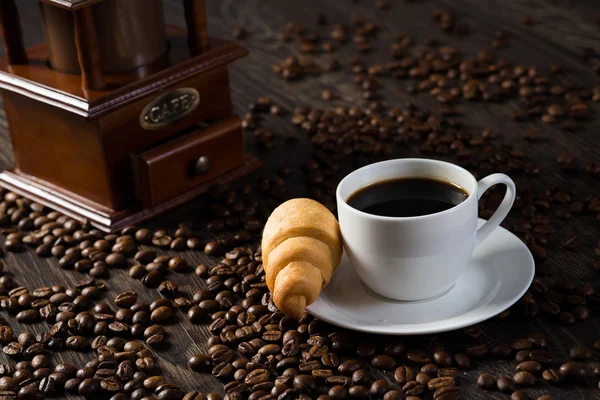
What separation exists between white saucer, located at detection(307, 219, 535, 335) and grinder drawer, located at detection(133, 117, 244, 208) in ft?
1.67

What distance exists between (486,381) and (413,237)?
0.85 feet

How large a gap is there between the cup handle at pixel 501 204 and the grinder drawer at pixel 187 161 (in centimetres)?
70

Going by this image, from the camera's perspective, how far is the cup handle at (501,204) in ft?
5.06

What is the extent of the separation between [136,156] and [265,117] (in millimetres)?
579

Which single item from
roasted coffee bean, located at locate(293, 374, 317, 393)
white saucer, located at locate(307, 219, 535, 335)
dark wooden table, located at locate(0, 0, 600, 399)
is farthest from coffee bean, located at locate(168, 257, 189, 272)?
roasted coffee bean, located at locate(293, 374, 317, 393)

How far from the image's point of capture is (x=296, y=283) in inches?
57.4

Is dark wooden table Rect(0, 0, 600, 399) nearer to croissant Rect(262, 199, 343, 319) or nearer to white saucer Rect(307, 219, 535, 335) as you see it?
white saucer Rect(307, 219, 535, 335)

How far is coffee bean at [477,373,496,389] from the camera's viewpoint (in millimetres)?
Result: 1419

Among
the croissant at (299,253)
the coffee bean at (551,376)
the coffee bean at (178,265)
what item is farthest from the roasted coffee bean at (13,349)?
the coffee bean at (551,376)

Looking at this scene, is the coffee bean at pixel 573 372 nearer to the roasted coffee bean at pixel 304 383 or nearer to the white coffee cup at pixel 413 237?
the white coffee cup at pixel 413 237

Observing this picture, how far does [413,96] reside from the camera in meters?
2.46

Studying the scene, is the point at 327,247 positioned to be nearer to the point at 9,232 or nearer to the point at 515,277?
the point at 515,277

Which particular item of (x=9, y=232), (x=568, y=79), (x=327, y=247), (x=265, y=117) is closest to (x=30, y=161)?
(x=9, y=232)

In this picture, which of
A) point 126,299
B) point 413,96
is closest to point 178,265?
point 126,299
